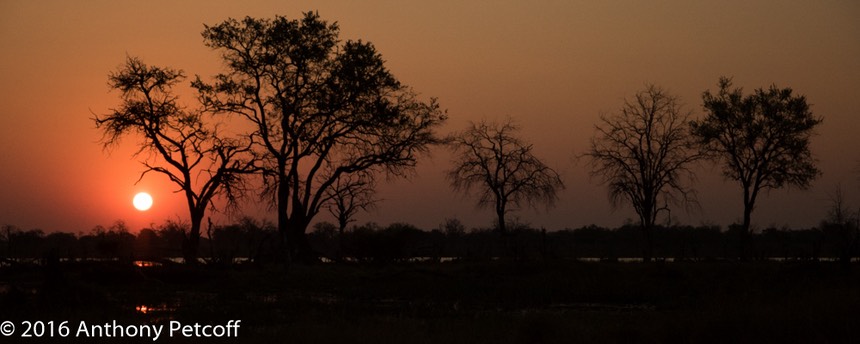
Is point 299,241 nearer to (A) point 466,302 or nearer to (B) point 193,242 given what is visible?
(B) point 193,242

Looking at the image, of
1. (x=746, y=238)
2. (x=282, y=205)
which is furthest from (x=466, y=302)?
(x=746, y=238)

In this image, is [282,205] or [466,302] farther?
[282,205]

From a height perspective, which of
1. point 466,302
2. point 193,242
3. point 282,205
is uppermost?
point 282,205

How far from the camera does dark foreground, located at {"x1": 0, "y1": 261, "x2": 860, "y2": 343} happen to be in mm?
18500

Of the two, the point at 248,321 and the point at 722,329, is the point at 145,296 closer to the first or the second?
the point at 248,321

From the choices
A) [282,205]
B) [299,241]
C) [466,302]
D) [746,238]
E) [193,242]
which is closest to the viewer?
[466,302]

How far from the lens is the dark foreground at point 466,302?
18500 millimetres

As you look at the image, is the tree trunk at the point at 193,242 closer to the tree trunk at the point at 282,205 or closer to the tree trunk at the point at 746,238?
the tree trunk at the point at 282,205

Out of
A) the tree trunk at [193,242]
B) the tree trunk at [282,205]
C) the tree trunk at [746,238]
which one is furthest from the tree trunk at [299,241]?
the tree trunk at [746,238]

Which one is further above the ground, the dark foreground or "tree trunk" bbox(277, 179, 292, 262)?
"tree trunk" bbox(277, 179, 292, 262)

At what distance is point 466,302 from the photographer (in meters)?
28.1

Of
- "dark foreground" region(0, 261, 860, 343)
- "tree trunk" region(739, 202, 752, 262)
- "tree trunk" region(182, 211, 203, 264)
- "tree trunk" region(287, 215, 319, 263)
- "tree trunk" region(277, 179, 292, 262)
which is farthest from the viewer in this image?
"tree trunk" region(739, 202, 752, 262)

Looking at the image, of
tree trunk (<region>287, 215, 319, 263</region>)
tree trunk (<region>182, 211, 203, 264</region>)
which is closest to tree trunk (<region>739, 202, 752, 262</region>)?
tree trunk (<region>287, 215, 319, 263</region>)

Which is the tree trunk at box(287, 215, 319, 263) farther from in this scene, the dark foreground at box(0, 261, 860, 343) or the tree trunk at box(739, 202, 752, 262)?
the tree trunk at box(739, 202, 752, 262)
